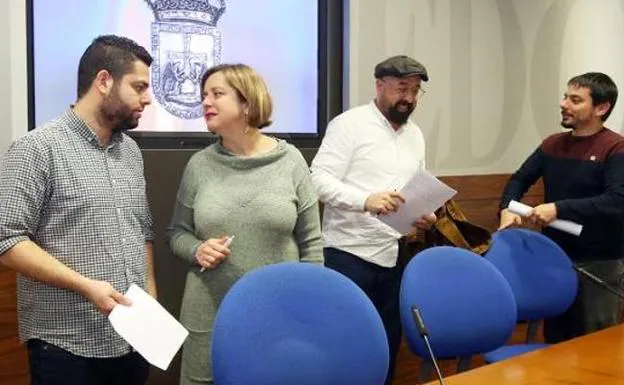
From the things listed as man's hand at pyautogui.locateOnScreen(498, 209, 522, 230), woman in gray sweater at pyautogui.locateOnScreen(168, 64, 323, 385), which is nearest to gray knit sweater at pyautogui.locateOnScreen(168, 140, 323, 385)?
woman in gray sweater at pyautogui.locateOnScreen(168, 64, 323, 385)

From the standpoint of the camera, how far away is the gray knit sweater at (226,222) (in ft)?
6.86

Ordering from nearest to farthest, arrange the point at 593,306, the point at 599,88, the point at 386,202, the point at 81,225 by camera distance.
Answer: the point at 81,225
the point at 386,202
the point at 593,306
the point at 599,88

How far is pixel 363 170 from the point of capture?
296 centimetres

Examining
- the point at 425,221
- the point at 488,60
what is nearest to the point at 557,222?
the point at 425,221

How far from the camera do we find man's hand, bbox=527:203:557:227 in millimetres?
3033

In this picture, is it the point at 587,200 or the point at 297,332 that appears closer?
the point at 297,332

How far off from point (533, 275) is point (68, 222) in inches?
76.4

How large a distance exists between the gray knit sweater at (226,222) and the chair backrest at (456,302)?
1.36ft

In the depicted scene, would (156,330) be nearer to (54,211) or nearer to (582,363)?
(54,211)

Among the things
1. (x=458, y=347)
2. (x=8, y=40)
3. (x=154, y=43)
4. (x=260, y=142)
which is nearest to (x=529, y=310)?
(x=458, y=347)

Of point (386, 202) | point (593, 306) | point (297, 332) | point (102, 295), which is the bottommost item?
point (593, 306)

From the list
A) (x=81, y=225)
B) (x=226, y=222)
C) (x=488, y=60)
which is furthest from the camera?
(x=488, y=60)

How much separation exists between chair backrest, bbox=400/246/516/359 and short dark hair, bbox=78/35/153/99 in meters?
1.06

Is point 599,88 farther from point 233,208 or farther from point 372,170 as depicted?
Answer: point 233,208
